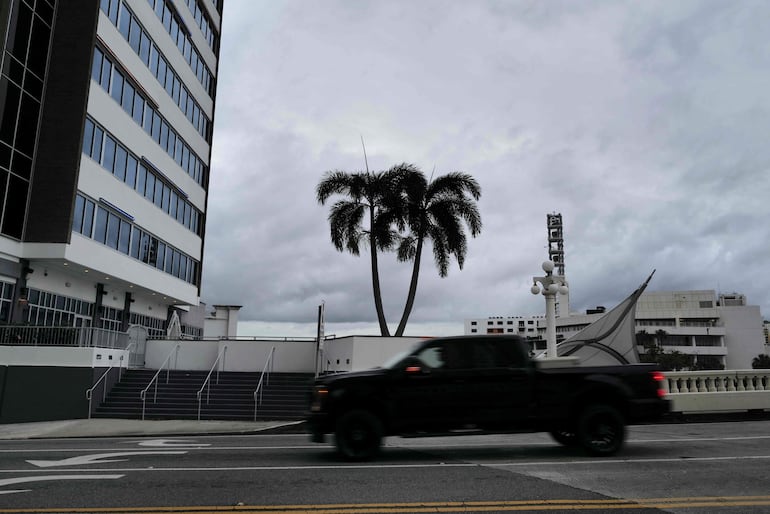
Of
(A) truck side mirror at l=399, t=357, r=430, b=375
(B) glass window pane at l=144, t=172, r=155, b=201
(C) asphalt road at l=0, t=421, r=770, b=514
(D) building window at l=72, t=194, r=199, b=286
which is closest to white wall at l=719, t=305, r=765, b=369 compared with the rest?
(D) building window at l=72, t=194, r=199, b=286

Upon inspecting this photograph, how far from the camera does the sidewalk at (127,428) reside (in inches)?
639

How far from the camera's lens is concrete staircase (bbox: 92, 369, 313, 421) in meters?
20.4

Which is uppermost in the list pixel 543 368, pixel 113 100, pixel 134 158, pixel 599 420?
pixel 113 100

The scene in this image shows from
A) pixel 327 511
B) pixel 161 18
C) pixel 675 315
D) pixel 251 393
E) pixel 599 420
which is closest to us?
pixel 327 511

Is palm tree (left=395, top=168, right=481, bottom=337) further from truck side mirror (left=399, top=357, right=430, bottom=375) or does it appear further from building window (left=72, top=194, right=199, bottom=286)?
truck side mirror (left=399, top=357, right=430, bottom=375)

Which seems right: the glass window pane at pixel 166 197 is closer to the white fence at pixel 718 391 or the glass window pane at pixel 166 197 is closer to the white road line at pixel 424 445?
the white road line at pixel 424 445

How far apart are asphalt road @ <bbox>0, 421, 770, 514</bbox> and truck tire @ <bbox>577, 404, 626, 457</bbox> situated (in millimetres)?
271

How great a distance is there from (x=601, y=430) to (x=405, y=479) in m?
3.50

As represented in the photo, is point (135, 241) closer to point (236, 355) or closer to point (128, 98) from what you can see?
point (128, 98)

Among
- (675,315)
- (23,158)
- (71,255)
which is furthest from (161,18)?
(675,315)

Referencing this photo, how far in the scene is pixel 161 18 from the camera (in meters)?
33.6

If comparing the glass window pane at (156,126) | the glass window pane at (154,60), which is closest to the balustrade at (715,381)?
the glass window pane at (156,126)

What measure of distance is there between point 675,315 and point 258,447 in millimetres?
105631

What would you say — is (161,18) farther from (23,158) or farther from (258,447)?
(258,447)
